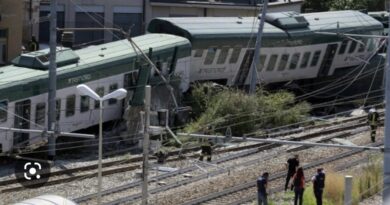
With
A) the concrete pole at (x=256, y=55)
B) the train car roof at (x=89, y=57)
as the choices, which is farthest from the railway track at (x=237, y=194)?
the concrete pole at (x=256, y=55)

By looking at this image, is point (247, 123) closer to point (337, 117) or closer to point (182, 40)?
point (182, 40)

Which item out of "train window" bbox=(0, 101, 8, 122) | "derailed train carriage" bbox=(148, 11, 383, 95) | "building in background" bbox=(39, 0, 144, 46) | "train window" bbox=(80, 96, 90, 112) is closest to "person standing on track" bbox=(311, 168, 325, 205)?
"train window" bbox=(0, 101, 8, 122)

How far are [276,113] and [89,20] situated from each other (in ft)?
53.1

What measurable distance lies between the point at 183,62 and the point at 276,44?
17.6ft

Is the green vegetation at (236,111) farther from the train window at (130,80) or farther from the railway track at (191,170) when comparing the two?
the train window at (130,80)

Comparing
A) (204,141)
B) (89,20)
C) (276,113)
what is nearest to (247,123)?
(276,113)

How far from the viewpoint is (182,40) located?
105ft

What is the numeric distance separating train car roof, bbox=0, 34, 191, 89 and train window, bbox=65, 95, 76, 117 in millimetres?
853

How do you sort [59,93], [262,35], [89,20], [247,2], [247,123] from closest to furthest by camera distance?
[59,93]
[247,123]
[262,35]
[89,20]
[247,2]

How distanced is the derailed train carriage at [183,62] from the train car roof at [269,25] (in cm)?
4

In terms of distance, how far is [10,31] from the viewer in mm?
38719

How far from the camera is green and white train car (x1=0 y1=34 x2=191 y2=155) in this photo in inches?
1006

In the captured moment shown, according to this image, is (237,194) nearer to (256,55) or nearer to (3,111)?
(3,111)

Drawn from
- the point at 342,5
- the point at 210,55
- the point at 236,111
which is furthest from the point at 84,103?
the point at 342,5
